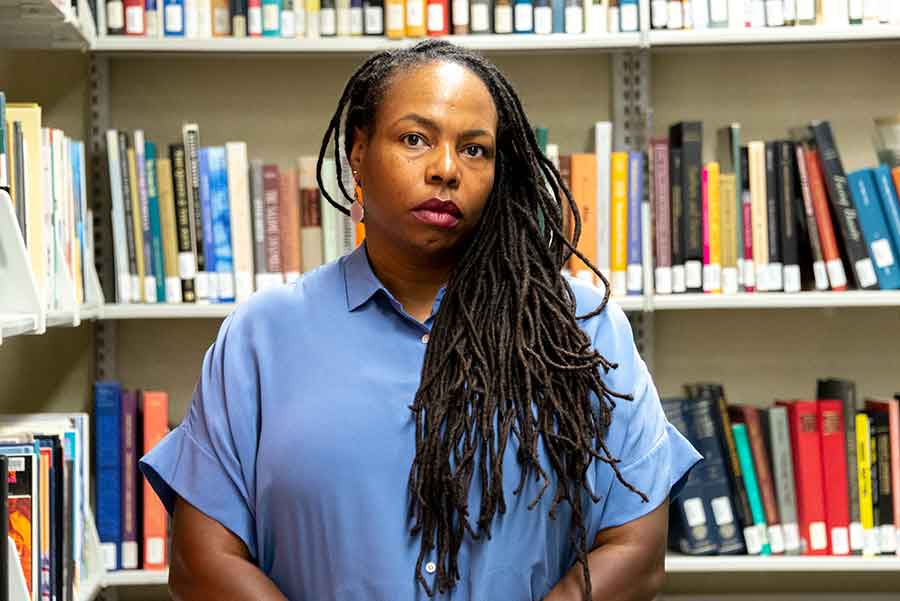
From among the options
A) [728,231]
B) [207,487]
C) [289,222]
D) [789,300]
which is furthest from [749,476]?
[207,487]

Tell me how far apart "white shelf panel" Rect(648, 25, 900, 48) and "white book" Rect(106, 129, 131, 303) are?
3.38 feet

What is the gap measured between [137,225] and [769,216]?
1.20 meters

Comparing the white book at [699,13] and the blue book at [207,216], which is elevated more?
the white book at [699,13]

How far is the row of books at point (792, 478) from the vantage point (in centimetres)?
247

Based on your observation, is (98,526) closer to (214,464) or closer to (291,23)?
(291,23)

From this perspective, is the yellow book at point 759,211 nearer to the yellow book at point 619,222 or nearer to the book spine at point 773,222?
the book spine at point 773,222

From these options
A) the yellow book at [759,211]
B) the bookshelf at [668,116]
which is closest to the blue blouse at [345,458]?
the yellow book at [759,211]

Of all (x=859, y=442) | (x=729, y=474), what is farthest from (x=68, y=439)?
(x=859, y=442)

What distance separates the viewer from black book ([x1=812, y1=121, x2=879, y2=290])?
2.44 meters

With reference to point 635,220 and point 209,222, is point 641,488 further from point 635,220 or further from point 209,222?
point 209,222

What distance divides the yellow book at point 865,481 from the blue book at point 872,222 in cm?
29

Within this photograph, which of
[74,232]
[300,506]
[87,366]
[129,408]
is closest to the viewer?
[300,506]

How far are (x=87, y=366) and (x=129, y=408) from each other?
33cm

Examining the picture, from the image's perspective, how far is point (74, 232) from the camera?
216cm
